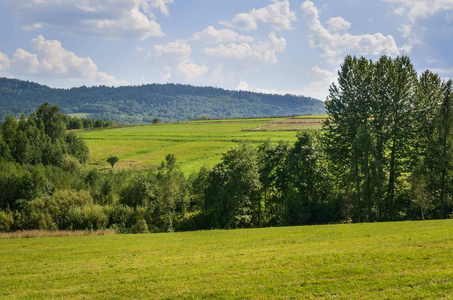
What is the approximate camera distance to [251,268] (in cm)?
1805

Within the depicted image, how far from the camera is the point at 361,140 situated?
1553 inches

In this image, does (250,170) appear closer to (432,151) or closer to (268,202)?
(268,202)

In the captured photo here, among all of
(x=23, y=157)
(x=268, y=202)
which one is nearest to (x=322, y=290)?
(x=268, y=202)

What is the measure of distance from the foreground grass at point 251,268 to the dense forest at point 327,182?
15.8 m

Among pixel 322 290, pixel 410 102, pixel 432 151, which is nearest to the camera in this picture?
pixel 322 290

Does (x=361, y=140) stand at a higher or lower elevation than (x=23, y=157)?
higher

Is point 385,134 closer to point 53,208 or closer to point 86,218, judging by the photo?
point 86,218

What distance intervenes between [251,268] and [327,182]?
28751 millimetres

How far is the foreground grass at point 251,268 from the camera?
14598mm

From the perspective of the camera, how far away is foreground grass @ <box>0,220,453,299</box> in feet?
47.9

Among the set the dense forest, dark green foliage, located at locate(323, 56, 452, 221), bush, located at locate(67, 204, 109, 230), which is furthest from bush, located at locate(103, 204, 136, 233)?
dark green foliage, located at locate(323, 56, 452, 221)

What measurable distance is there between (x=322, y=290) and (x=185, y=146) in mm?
87282

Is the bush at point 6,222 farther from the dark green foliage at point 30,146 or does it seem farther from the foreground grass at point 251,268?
the dark green foliage at point 30,146

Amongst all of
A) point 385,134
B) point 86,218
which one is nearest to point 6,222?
point 86,218
